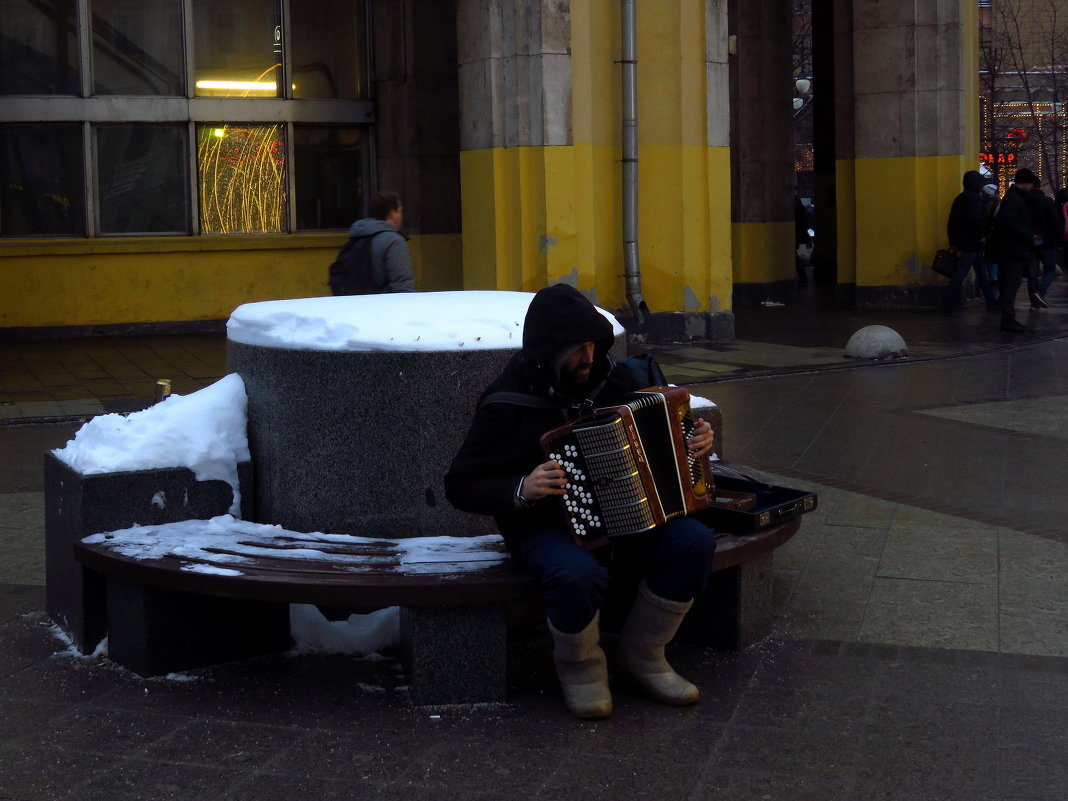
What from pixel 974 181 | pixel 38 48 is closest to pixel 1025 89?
pixel 974 181

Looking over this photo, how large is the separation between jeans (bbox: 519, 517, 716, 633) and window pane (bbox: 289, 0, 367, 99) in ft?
46.0

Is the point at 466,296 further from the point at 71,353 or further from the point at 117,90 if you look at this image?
the point at 117,90

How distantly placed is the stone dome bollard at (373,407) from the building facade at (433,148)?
9.34 metres

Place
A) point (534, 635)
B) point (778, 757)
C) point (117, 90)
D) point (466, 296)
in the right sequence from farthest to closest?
point (117, 90) < point (466, 296) < point (534, 635) < point (778, 757)

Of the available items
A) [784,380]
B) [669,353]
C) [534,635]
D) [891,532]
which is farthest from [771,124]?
[534,635]

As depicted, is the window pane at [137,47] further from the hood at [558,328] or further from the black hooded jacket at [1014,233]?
the hood at [558,328]

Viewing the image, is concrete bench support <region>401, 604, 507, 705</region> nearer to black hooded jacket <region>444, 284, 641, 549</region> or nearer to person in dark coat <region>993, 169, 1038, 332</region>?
black hooded jacket <region>444, 284, 641, 549</region>

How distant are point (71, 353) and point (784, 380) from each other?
24.3 ft

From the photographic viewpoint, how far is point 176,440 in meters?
5.21

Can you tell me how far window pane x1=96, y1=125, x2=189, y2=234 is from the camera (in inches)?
664

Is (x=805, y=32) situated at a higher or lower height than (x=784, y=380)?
higher

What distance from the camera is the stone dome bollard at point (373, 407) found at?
5031 millimetres

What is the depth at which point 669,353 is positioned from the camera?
14.2m

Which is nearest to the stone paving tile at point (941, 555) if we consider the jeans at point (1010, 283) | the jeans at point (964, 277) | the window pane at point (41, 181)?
the jeans at point (1010, 283)
